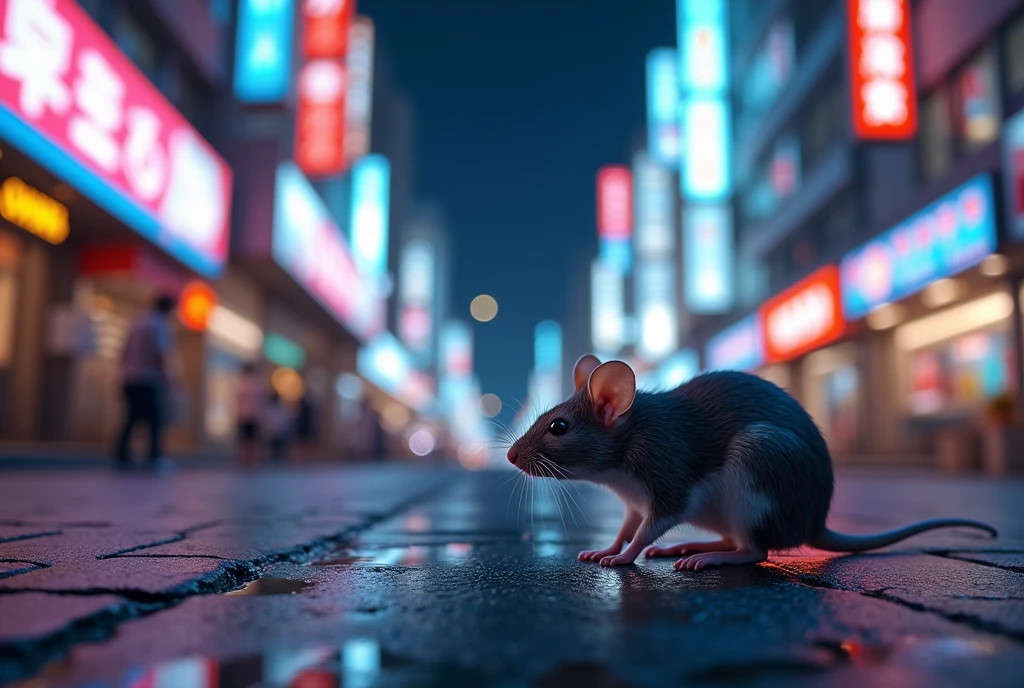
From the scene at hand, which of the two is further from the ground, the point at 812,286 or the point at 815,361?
the point at 812,286

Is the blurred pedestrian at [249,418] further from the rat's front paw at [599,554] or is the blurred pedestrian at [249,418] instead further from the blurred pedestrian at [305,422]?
the rat's front paw at [599,554]

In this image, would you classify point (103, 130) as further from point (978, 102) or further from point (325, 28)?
point (978, 102)

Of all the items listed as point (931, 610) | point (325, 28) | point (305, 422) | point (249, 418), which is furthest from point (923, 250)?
point (325, 28)

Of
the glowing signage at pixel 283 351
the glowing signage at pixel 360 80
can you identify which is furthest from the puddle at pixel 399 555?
the glowing signage at pixel 360 80

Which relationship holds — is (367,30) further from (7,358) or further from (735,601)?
(735,601)

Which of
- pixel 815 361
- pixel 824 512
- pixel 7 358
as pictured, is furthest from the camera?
pixel 815 361

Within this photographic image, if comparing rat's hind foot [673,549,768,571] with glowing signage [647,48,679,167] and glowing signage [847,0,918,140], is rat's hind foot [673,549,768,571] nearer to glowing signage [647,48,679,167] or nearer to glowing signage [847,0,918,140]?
glowing signage [847,0,918,140]

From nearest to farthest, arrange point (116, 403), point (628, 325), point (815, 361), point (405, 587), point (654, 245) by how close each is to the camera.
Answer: point (405, 587) < point (116, 403) < point (815, 361) < point (654, 245) < point (628, 325)

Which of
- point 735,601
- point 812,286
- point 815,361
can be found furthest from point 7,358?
point 815,361
